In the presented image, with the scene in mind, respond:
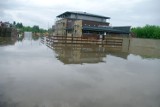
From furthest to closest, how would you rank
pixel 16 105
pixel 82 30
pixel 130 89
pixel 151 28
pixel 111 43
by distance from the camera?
pixel 151 28
pixel 82 30
pixel 111 43
pixel 130 89
pixel 16 105

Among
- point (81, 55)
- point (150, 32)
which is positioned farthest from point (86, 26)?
point (81, 55)

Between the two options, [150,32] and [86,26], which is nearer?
[86,26]

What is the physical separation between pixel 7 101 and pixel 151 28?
46074 millimetres

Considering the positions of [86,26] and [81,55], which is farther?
[86,26]

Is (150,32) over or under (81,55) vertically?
over

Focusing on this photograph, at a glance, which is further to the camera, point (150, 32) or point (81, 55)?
point (150, 32)

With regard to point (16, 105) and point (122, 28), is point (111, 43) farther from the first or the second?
point (16, 105)

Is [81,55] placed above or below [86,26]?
below

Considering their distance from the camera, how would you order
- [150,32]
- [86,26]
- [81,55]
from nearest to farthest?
[81,55]
[86,26]
[150,32]

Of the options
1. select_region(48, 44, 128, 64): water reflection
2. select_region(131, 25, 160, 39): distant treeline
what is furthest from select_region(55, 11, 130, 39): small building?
select_region(48, 44, 128, 64): water reflection

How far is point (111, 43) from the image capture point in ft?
91.8

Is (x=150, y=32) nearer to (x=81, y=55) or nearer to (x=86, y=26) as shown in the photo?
(x=86, y=26)

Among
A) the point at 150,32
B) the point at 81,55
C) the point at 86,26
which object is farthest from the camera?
the point at 150,32

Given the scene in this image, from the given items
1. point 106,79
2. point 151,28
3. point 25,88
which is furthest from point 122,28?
point 25,88
